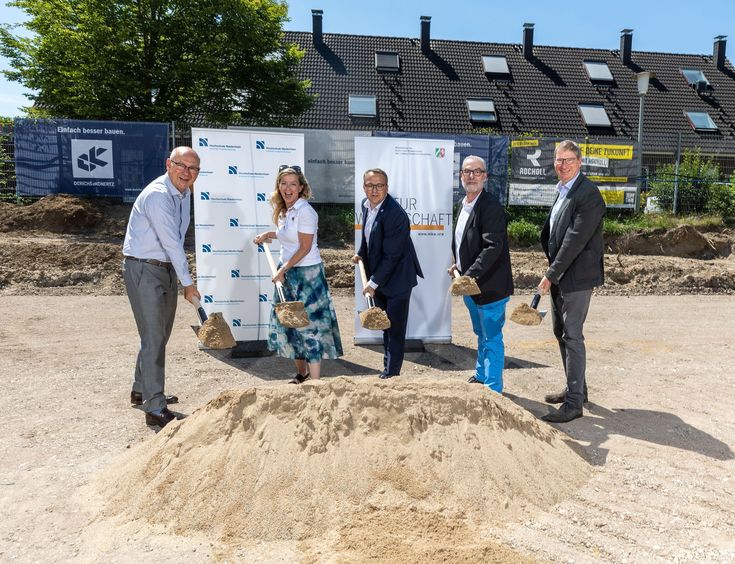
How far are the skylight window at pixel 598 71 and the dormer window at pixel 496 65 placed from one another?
361 centimetres

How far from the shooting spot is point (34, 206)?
1232 centimetres

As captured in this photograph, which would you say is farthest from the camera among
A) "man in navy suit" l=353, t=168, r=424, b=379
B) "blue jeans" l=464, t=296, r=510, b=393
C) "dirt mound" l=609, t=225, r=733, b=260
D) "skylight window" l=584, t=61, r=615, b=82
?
"skylight window" l=584, t=61, r=615, b=82

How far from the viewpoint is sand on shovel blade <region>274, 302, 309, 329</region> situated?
4.96 m

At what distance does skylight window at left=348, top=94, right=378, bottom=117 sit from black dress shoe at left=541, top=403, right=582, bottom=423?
18.9 meters

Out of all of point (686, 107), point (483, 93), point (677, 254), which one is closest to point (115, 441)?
point (677, 254)

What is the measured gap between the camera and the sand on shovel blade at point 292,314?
496 cm

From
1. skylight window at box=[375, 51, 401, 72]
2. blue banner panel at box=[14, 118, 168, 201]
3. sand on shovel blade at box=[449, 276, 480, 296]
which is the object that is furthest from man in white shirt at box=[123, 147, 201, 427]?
skylight window at box=[375, 51, 401, 72]

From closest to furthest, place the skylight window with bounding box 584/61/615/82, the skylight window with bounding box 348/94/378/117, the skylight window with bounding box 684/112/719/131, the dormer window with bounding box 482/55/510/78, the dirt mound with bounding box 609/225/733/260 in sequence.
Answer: the dirt mound with bounding box 609/225/733/260 → the skylight window with bounding box 348/94/378/117 → the skylight window with bounding box 684/112/719/131 → the dormer window with bounding box 482/55/510/78 → the skylight window with bounding box 584/61/615/82

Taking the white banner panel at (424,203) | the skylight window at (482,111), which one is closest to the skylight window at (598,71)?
the skylight window at (482,111)

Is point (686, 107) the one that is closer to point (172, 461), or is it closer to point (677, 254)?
point (677, 254)

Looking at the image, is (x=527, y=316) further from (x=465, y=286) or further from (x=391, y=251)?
(x=391, y=251)

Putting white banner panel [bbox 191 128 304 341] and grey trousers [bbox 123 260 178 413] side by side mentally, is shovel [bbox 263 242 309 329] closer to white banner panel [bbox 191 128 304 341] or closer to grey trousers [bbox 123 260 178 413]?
grey trousers [bbox 123 260 178 413]

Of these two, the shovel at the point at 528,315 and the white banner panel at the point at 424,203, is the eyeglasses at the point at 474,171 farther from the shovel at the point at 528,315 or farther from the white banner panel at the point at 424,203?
the white banner panel at the point at 424,203

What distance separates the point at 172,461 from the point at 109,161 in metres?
10.2
